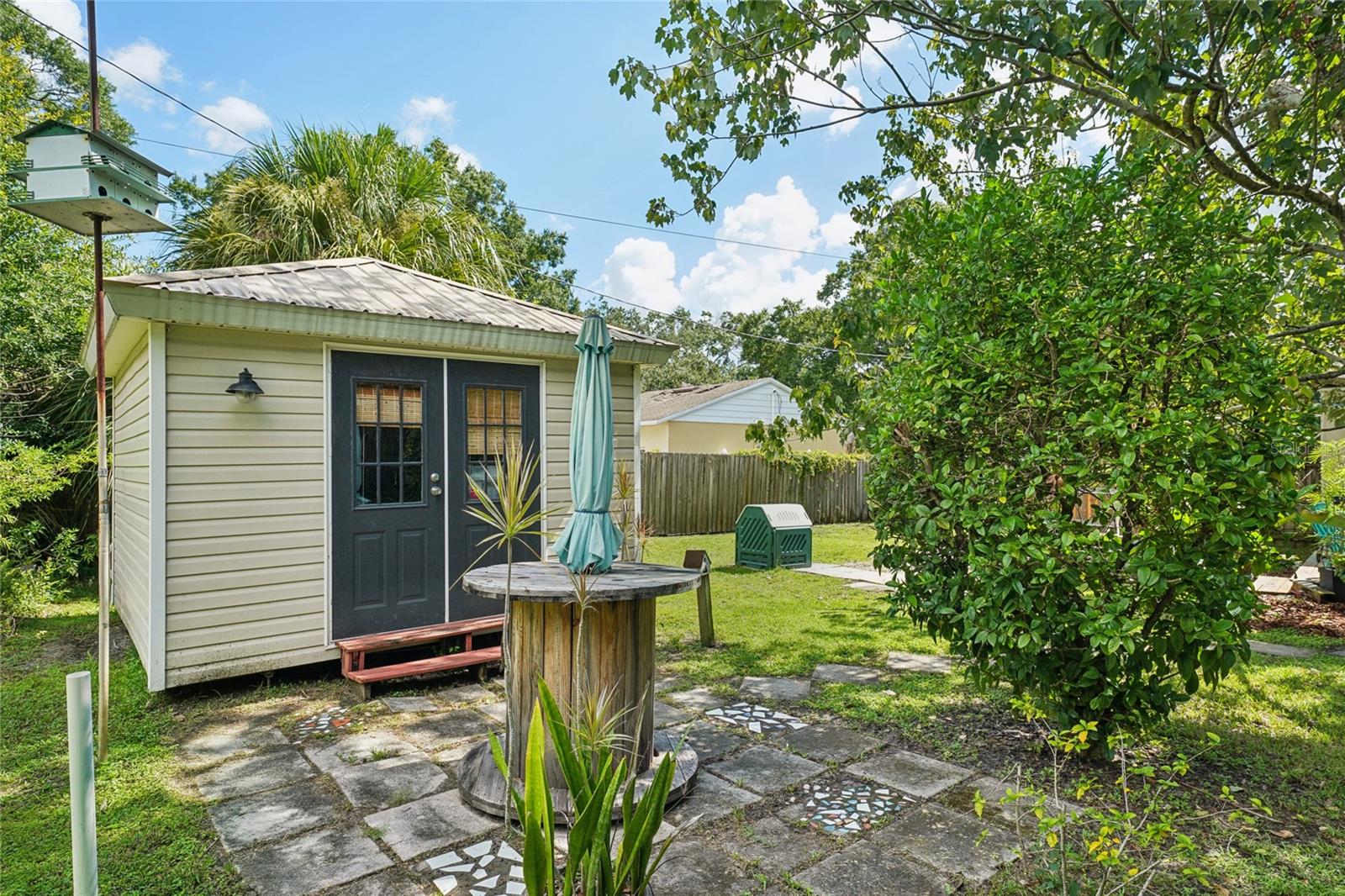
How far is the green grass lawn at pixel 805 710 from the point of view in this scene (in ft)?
8.05

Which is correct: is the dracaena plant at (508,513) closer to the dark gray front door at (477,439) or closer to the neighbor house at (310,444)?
the dark gray front door at (477,439)

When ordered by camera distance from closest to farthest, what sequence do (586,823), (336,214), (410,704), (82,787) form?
1. (82,787)
2. (586,823)
3. (410,704)
4. (336,214)

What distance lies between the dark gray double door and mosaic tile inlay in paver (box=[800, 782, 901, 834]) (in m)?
2.67

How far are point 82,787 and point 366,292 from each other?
13.8 ft

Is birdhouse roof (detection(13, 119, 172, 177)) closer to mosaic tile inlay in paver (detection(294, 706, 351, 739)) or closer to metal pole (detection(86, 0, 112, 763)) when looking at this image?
metal pole (detection(86, 0, 112, 763))

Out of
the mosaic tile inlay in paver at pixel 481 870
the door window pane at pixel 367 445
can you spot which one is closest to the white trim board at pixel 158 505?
the door window pane at pixel 367 445

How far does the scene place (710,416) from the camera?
64.4ft

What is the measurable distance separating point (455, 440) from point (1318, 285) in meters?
6.23

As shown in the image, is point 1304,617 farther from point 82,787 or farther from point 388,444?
point 82,787

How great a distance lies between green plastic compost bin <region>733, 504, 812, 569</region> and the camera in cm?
923

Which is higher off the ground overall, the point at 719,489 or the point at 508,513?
the point at 508,513

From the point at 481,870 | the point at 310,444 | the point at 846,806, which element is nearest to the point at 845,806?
the point at 846,806

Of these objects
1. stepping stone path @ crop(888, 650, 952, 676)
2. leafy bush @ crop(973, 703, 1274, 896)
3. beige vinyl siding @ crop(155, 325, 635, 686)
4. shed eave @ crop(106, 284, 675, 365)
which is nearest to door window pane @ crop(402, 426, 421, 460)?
beige vinyl siding @ crop(155, 325, 635, 686)

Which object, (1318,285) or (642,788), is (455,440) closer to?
(642,788)
